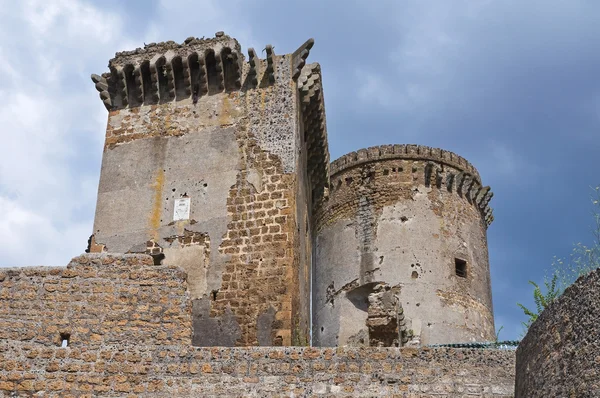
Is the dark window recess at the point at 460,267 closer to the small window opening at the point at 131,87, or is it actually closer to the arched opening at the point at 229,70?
the arched opening at the point at 229,70

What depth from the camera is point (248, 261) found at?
11.1 metres

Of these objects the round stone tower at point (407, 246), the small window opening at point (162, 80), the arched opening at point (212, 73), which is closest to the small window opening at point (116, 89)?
the small window opening at point (162, 80)

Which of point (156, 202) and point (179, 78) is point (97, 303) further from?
point (179, 78)

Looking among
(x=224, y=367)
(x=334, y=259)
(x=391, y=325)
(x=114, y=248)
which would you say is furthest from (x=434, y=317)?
(x=224, y=367)

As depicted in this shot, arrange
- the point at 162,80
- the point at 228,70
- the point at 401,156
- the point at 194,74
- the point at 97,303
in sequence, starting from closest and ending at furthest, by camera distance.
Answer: the point at 97,303 → the point at 228,70 → the point at 194,74 → the point at 162,80 → the point at 401,156

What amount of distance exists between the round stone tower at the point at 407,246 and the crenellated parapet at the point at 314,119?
4.21m

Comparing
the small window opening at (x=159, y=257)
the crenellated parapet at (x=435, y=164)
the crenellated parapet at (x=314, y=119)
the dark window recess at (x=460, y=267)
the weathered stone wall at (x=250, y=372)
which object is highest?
the crenellated parapet at (x=435, y=164)

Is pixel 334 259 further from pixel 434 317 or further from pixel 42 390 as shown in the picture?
pixel 42 390

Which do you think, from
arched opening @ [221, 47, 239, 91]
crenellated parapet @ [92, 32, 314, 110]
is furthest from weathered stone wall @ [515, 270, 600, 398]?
arched opening @ [221, 47, 239, 91]

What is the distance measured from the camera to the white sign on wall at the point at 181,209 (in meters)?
11.6

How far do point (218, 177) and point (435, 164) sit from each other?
32.1 ft

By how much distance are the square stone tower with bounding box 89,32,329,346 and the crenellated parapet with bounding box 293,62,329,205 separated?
3cm

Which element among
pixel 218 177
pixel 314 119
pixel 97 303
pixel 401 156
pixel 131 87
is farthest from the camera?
pixel 401 156

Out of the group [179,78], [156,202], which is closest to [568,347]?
[156,202]
